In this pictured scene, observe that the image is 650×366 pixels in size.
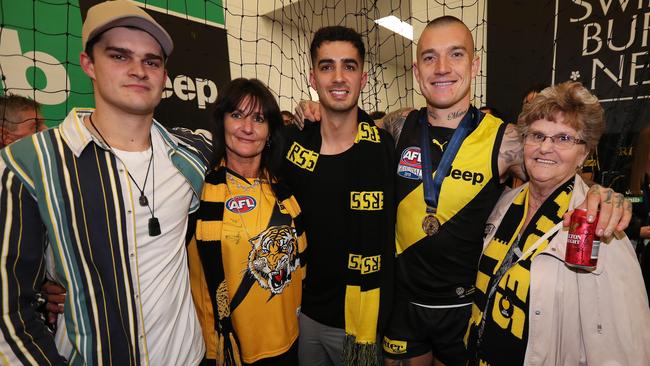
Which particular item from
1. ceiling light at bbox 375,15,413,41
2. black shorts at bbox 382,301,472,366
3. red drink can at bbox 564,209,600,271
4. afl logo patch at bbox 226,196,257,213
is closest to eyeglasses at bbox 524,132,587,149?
red drink can at bbox 564,209,600,271

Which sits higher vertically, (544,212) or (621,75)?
(621,75)

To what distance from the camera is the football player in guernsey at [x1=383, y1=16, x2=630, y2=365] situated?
1.44 m

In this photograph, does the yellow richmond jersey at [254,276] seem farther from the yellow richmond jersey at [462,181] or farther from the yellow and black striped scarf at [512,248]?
the yellow and black striped scarf at [512,248]

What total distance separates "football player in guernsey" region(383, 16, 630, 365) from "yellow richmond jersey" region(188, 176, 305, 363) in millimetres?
524

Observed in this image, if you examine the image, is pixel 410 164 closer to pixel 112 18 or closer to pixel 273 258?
pixel 273 258

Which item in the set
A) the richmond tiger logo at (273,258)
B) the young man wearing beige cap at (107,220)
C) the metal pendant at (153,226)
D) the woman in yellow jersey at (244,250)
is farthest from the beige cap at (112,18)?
the richmond tiger logo at (273,258)

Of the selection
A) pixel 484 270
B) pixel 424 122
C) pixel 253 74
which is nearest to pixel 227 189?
pixel 424 122

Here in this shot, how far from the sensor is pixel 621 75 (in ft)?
10.1

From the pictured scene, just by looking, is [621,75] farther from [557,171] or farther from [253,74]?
[253,74]

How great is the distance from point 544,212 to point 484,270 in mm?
316

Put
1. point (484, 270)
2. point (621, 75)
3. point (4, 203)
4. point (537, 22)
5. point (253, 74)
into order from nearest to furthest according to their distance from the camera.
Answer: point (4, 203) < point (484, 270) < point (621, 75) < point (537, 22) < point (253, 74)

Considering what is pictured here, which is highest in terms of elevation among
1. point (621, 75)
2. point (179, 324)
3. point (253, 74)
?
point (253, 74)

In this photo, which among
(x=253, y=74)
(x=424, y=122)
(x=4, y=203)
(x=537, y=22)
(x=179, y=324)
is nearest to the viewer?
(x=4, y=203)

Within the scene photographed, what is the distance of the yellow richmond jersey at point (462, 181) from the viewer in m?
1.43
